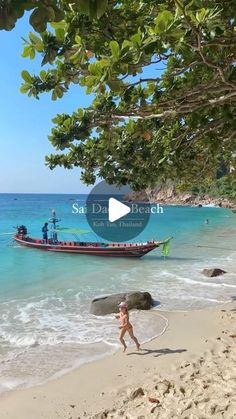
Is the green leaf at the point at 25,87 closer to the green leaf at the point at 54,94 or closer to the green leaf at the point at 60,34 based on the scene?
the green leaf at the point at 54,94

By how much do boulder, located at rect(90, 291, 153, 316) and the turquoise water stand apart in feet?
1.26

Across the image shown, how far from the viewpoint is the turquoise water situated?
964cm

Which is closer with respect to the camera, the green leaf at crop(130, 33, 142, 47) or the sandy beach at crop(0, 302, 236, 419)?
the green leaf at crop(130, 33, 142, 47)

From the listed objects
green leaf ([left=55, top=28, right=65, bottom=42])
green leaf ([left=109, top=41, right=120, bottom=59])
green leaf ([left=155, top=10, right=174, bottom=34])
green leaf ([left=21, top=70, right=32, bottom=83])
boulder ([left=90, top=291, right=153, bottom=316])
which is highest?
green leaf ([left=21, top=70, right=32, bottom=83])

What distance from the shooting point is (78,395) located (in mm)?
7461

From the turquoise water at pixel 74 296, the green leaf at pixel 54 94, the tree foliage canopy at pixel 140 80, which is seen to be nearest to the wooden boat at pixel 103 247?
the turquoise water at pixel 74 296

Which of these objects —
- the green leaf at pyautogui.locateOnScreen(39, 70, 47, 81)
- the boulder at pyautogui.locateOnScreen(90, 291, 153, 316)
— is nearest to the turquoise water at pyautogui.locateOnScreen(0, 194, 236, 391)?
the boulder at pyautogui.locateOnScreen(90, 291, 153, 316)

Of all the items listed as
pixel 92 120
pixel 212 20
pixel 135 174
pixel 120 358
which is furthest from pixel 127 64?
pixel 120 358

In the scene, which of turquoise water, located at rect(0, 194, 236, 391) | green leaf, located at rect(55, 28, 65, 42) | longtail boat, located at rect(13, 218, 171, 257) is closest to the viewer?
green leaf, located at rect(55, 28, 65, 42)

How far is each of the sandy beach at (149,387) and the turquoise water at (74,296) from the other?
727mm

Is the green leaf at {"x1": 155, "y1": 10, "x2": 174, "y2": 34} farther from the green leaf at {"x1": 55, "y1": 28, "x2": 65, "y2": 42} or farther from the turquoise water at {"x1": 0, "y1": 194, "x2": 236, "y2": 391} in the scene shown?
the turquoise water at {"x1": 0, "y1": 194, "x2": 236, "y2": 391}

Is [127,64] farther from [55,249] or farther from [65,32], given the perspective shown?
[55,249]

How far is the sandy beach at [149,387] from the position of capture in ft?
20.5

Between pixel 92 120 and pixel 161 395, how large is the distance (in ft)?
15.2
